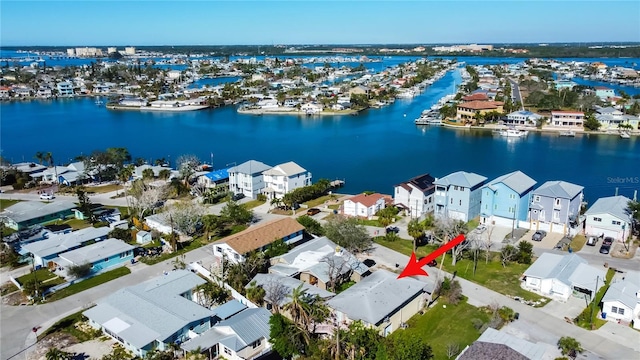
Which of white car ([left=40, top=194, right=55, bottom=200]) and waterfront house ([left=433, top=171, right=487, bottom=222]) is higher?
waterfront house ([left=433, top=171, right=487, bottom=222])

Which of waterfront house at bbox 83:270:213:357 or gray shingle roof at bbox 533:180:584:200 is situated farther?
gray shingle roof at bbox 533:180:584:200

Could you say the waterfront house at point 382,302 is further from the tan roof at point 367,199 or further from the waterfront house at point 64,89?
the waterfront house at point 64,89

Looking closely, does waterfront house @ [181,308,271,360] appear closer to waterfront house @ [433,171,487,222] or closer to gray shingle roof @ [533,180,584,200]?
waterfront house @ [433,171,487,222]

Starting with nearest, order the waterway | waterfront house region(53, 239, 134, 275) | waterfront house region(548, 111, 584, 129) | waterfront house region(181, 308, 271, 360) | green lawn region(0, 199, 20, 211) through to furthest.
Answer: waterfront house region(181, 308, 271, 360) → waterfront house region(53, 239, 134, 275) → green lawn region(0, 199, 20, 211) → the waterway → waterfront house region(548, 111, 584, 129)

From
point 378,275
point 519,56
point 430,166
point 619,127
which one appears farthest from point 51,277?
point 519,56

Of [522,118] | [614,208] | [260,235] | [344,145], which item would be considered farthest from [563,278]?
[522,118]

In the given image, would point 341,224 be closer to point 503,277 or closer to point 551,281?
point 503,277

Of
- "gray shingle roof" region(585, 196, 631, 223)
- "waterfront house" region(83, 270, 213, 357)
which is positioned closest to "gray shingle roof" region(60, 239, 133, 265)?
"waterfront house" region(83, 270, 213, 357)
